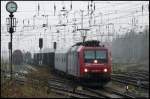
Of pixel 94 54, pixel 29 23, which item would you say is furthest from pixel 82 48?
pixel 29 23

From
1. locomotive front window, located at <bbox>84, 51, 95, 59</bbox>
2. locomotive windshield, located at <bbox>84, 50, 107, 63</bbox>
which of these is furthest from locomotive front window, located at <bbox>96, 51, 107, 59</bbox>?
locomotive front window, located at <bbox>84, 51, 95, 59</bbox>

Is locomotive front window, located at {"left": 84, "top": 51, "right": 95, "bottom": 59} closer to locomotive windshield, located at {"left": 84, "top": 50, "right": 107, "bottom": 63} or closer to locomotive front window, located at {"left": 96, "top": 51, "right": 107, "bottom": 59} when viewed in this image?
locomotive windshield, located at {"left": 84, "top": 50, "right": 107, "bottom": 63}

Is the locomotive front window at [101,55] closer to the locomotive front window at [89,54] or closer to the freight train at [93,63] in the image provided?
the freight train at [93,63]

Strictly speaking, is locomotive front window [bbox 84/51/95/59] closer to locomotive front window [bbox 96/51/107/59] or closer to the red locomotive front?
the red locomotive front

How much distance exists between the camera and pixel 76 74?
2722 centimetres

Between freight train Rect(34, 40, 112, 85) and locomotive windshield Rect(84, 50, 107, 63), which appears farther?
locomotive windshield Rect(84, 50, 107, 63)

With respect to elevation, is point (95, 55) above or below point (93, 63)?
above

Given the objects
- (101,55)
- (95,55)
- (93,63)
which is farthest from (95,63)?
(101,55)

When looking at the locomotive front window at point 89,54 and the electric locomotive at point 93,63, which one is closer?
the electric locomotive at point 93,63

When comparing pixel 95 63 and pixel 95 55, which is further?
pixel 95 55

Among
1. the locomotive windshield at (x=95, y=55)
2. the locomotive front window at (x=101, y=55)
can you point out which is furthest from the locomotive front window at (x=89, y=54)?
the locomotive front window at (x=101, y=55)

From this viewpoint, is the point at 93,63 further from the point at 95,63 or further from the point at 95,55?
the point at 95,55

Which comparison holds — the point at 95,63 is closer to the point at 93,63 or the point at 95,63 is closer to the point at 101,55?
the point at 93,63

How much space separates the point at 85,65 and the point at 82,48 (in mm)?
1050
